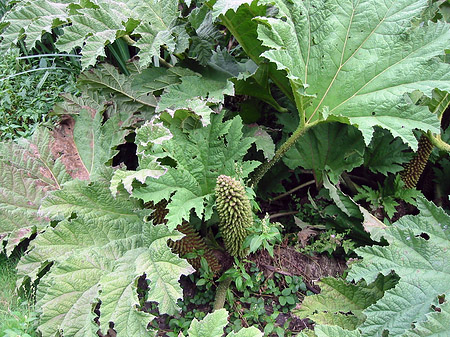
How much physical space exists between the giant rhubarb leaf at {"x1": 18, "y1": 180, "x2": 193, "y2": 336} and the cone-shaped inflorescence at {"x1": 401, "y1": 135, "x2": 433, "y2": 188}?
57.3 inches

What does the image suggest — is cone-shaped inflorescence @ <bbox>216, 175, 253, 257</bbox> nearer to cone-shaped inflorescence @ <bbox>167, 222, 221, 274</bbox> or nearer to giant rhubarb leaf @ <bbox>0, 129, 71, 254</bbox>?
cone-shaped inflorescence @ <bbox>167, 222, 221, 274</bbox>

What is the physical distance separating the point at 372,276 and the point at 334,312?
28cm

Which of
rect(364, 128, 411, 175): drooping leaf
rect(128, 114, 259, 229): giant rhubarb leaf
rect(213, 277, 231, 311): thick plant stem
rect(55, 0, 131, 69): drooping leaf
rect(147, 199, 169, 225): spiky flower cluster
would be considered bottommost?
rect(213, 277, 231, 311): thick plant stem

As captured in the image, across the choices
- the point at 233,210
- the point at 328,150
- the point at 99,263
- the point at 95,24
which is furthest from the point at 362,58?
the point at 99,263

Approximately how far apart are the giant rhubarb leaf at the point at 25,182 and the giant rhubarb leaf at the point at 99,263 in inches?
12.5

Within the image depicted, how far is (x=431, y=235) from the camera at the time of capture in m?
2.09

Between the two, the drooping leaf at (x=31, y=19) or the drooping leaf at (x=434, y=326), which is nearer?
the drooping leaf at (x=434, y=326)

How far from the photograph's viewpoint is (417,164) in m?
2.62

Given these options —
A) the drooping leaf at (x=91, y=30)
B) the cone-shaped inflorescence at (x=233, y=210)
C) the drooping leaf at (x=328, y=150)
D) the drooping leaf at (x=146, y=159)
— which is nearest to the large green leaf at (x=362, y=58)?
the drooping leaf at (x=328, y=150)

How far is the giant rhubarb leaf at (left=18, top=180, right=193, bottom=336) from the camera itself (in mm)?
1969

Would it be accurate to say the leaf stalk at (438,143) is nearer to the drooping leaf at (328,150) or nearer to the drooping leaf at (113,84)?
the drooping leaf at (328,150)

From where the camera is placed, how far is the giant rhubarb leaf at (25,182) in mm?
2467

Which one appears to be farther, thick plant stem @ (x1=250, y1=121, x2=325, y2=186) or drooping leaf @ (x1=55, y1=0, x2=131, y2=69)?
thick plant stem @ (x1=250, y1=121, x2=325, y2=186)

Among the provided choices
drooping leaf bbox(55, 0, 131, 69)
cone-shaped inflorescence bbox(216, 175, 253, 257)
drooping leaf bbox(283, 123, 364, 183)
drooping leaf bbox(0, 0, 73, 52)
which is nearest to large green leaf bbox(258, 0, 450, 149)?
drooping leaf bbox(283, 123, 364, 183)
